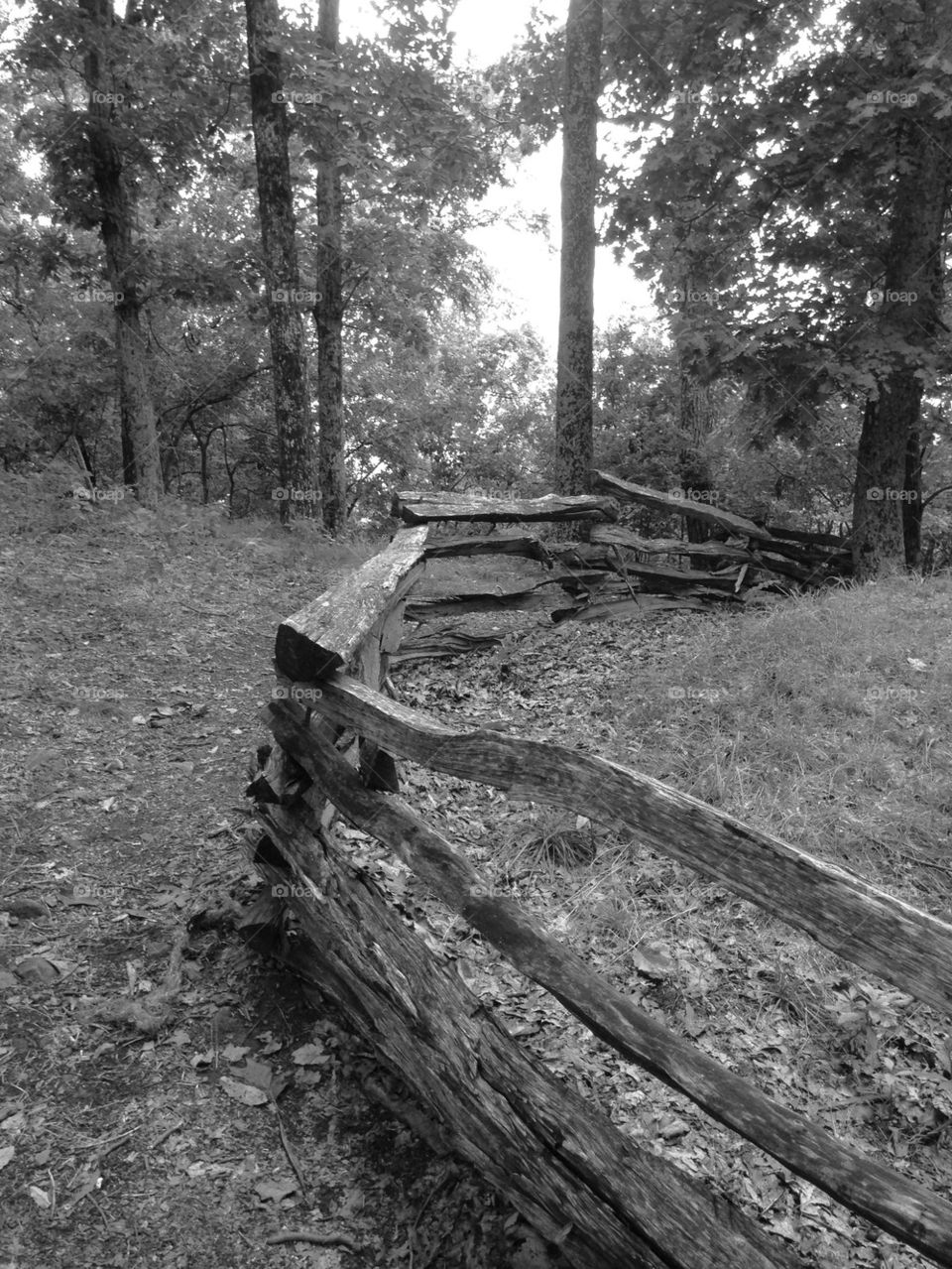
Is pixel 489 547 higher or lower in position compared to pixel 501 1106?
higher

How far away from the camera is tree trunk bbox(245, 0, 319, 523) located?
11.2m

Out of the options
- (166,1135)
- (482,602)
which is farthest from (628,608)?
(166,1135)

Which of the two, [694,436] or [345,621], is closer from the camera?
[345,621]

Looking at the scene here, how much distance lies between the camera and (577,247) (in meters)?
10.1

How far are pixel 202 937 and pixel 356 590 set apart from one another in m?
2.02

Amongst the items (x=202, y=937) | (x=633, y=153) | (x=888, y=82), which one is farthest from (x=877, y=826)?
(x=633, y=153)

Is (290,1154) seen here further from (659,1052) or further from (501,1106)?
(659,1052)

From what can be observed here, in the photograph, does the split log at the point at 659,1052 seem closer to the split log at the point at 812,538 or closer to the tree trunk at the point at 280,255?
the split log at the point at 812,538

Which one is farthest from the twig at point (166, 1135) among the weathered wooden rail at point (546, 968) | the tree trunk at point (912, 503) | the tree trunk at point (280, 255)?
the tree trunk at point (280, 255)

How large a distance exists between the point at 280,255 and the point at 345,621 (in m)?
9.68

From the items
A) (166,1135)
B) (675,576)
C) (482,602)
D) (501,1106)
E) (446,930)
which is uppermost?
(675,576)

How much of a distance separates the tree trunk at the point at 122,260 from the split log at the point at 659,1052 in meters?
10.4

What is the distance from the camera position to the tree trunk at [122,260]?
1205 centimetres

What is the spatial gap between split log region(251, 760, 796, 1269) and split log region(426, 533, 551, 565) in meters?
4.16
